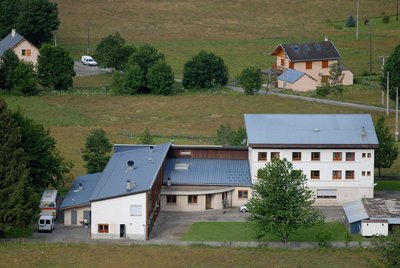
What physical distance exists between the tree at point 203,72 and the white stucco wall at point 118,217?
53360mm

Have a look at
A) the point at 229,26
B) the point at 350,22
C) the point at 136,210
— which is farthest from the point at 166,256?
the point at 350,22

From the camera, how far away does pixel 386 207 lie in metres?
76.6

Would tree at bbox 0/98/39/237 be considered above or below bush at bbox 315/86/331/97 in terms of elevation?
below

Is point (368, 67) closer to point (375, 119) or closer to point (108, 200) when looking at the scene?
point (375, 119)

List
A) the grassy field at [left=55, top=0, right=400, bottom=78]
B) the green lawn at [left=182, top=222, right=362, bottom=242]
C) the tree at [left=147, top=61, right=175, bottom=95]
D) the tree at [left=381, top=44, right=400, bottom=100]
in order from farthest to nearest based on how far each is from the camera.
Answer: the grassy field at [left=55, top=0, right=400, bottom=78] → the tree at [left=147, top=61, right=175, bottom=95] → the tree at [left=381, top=44, right=400, bottom=100] → the green lawn at [left=182, top=222, right=362, bottom=242]

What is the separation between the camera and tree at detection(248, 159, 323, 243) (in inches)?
2822

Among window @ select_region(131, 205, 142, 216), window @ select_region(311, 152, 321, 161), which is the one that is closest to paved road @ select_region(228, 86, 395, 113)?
window @ select_region(311, 152, 321, 161)

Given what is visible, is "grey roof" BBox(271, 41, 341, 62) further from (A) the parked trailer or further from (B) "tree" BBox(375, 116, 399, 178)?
(A) the parked trailer

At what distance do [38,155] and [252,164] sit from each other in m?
14.0

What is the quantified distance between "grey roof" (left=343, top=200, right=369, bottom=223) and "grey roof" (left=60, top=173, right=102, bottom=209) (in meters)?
16.0

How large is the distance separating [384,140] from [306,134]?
314 inches

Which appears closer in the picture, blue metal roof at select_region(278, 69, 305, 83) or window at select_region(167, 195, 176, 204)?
window at select_region(167, 195, 176, 204)

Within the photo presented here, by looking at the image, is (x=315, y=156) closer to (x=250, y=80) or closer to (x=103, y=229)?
(x=103, y=229)

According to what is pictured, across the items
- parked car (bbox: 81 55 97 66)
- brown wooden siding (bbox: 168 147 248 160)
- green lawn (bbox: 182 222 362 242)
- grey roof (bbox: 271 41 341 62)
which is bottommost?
green lawn (bbox: 182 222 362 242)
